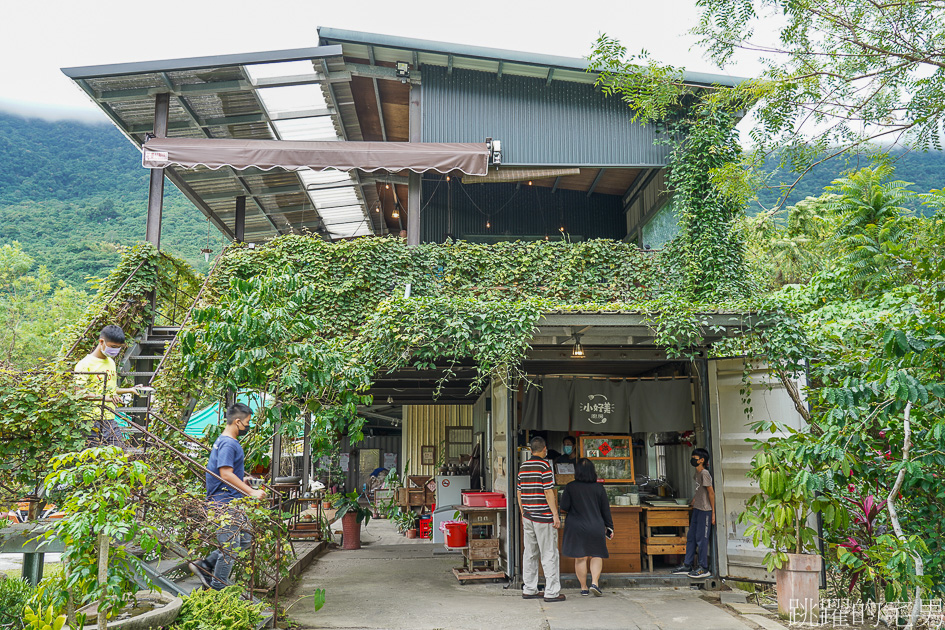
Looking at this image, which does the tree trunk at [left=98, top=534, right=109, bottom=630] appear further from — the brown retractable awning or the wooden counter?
the brown retractable awning

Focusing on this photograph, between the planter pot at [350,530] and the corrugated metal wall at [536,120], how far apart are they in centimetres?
675

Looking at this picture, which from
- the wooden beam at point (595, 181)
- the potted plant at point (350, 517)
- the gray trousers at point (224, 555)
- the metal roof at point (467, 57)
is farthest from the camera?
the wooden beam at point (595, 181)

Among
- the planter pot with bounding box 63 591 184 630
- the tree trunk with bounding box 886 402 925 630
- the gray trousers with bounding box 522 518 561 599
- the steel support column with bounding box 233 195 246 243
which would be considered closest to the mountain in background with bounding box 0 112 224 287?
the steel support column with bounding box 233 195 246 243

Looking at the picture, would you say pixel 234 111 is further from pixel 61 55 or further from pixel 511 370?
pixel 61 55

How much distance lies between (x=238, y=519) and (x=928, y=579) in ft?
19.3

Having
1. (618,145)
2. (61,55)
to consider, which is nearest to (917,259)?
(618,145)


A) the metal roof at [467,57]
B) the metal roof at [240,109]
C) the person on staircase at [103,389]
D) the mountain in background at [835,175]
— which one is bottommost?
the person on staircase at [103,389]

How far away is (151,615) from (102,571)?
0.65m

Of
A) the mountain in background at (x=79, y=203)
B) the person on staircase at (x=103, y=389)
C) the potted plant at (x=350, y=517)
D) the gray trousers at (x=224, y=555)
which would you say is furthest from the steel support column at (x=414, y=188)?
the mountain in background at (x=79, y=203)

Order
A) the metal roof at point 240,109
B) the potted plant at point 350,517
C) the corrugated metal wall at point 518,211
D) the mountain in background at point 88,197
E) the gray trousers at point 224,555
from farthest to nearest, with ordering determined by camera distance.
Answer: the mountain in background at point 88,197, the corrugated metal wall at point 518,211, the potted plant at point 350,517, the metal roof at point 240,109, the gray trousers at point 224,555

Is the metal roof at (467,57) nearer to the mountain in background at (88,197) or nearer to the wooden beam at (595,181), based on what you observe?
the wooden beam at (595,181)

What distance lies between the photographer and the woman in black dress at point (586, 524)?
8031 millimetres

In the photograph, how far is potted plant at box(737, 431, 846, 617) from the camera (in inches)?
265

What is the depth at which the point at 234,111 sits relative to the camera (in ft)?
37.7
